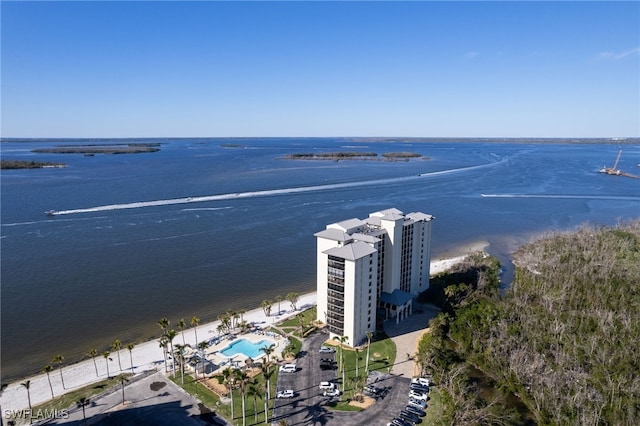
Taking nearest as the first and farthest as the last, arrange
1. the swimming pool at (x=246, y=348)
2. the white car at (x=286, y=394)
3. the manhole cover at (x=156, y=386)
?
1. the white car at (x=286, y=394)
2. the manhole cover at (x=156, y=386)
3. the swimming pool at (x=246, y=348)

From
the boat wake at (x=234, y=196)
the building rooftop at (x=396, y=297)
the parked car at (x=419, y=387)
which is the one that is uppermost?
the boat wake at (x=234, y=196)

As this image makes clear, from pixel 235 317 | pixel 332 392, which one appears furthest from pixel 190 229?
pixel 332 392

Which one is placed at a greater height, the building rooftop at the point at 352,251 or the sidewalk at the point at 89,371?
the building rooftop at the point at 352,251

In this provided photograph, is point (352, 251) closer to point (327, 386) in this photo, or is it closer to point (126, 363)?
point (327, 386)

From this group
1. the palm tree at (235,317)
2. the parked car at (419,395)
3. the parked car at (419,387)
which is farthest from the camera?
the palm tree at (235,317)

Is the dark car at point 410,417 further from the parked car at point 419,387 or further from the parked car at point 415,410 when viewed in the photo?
the parked car at point 419,387

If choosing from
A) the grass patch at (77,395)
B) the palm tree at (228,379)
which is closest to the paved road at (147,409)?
the grass patch at (77,395)

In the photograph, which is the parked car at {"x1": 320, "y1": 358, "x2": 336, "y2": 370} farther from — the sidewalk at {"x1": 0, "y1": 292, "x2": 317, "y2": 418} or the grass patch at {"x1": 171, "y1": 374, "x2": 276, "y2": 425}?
the sidewalk at {"x1": 0, "y1": 292, "x2": 317, "y2": 418}
